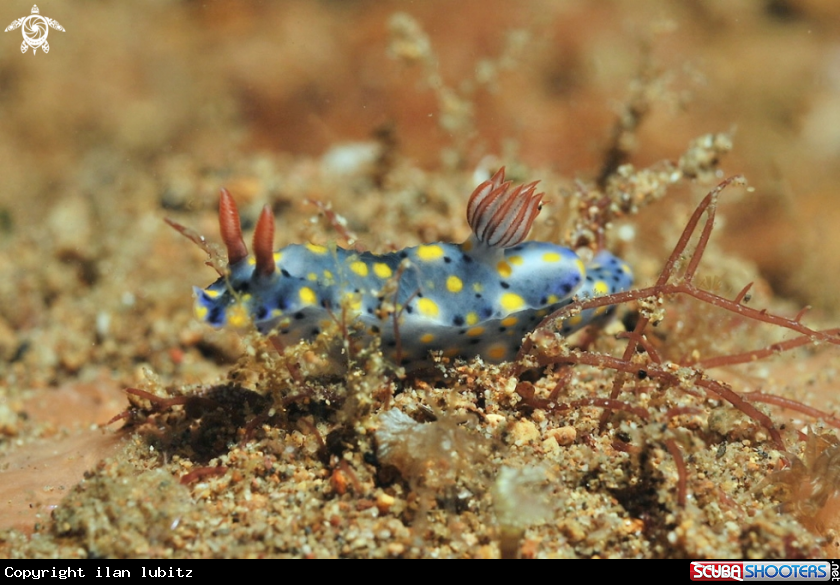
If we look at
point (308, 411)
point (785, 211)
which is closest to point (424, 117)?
point (785, 211)

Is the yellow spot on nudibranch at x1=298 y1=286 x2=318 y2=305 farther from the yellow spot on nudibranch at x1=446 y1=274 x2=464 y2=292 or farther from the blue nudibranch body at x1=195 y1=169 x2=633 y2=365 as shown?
the yellow spot on nudibranch at x1=446 y1=274 x2=464 y2=292

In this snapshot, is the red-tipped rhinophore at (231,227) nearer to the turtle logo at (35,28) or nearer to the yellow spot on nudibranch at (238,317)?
the yellow spot on nudibranch at (238,317)

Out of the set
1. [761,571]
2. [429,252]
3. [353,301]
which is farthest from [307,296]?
[761,571]

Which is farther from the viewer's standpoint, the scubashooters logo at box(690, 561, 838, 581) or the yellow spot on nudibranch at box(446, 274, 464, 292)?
the yellow spot on nudibranch at box(446, 274, 464, 292)

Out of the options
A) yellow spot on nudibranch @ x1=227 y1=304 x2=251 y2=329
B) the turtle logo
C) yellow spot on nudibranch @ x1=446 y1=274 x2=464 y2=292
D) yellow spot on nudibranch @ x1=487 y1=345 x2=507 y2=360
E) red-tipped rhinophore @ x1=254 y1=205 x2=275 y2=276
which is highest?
the turtle logo

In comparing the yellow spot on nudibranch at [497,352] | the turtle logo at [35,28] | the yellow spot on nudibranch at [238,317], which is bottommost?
the yellow spot on nudibranch at [238,317]

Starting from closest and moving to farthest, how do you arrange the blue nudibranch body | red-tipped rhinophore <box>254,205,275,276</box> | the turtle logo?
red-tipped rhinophore <box>254,205,275,276</box> → the blue nudibranch body → the turtle logo

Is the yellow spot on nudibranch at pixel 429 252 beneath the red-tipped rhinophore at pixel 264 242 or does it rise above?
above

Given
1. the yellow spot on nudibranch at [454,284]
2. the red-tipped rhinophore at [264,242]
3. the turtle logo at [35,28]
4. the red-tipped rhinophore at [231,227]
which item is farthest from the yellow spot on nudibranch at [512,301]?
the turtle logo at [35,28]

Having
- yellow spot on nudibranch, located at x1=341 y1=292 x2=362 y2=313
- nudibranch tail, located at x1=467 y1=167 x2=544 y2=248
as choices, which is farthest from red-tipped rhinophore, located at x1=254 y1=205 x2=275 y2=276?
nudibranch tail, located at x1=467 y1=167 x2=544 y2=248
